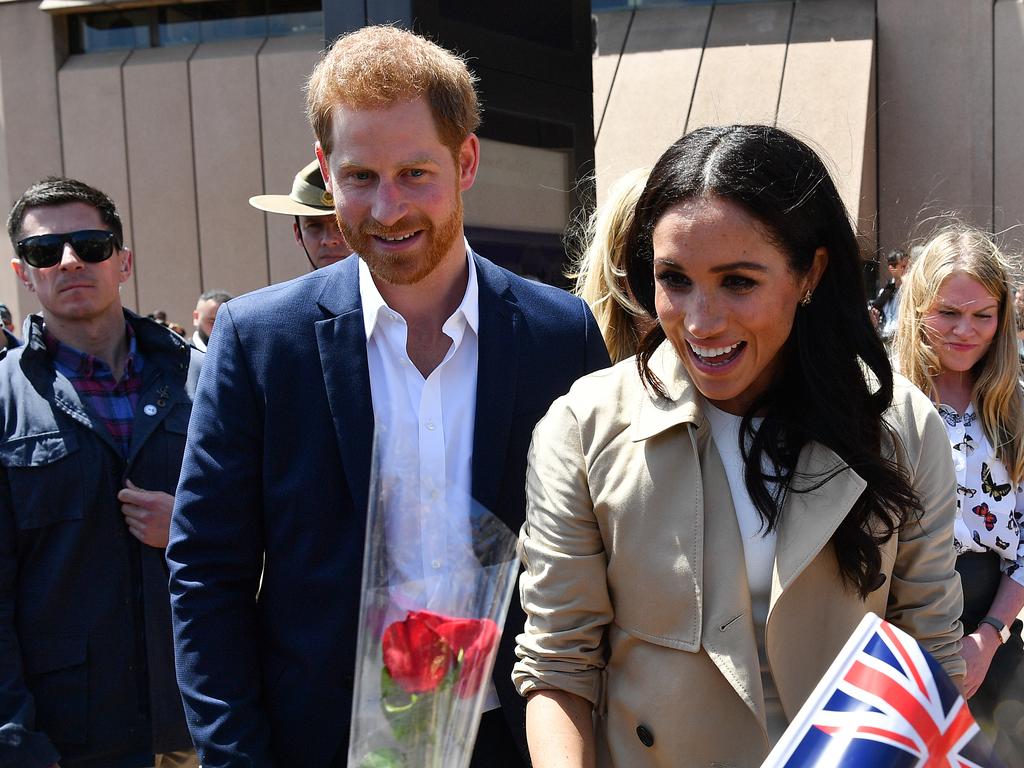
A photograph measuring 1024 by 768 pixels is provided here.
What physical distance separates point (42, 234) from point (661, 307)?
244 centimetres

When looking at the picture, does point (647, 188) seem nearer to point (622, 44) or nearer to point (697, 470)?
point (697, 470)

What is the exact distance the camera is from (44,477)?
3.12 m

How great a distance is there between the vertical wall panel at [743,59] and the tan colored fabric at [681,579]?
1234cm

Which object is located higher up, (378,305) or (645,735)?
(378,305)

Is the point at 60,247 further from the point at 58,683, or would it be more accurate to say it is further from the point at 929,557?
the point at 929,557

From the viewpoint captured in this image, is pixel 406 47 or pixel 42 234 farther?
pixel 42 234

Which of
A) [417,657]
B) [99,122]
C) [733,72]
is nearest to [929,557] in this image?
[417,657]

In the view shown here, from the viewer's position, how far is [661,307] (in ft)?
5.81

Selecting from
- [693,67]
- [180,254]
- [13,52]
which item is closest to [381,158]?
[693,67]

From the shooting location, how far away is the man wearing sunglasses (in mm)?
3111

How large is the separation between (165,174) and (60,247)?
1388cm

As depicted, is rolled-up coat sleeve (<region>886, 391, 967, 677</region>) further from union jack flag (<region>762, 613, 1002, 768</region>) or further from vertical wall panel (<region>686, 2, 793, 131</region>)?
vertical wall panel (<region>686, 2, 793, 131</region>)

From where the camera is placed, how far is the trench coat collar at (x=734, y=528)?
170cm

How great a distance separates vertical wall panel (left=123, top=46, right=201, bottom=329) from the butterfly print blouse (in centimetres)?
1446
